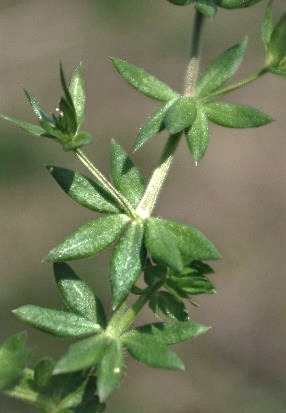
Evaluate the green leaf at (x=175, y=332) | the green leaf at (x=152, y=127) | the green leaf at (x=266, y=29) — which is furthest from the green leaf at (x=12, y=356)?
the green leaf at (x=266, y=29)

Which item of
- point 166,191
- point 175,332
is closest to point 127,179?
point 175,332

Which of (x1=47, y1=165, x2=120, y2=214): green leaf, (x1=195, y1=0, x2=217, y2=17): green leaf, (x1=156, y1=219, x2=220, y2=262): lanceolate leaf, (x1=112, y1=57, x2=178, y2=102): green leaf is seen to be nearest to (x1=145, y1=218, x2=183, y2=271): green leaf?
(x1=156, y1=219, x2=220, y2=262): lanceolate leaf

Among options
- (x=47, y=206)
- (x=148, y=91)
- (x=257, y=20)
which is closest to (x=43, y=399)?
(x=148, y=91)

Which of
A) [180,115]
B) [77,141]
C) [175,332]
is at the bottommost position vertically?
[175,332]

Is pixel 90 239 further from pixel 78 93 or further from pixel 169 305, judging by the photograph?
pixel 78 93

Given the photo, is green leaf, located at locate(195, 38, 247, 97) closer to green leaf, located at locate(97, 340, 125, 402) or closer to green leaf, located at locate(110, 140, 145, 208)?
green leaf, located at locate(110, 140, 145, 208)

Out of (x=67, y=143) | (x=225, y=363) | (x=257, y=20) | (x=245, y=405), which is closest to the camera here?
(x=67, y=143)

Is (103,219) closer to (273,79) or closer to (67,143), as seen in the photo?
(67,143)
